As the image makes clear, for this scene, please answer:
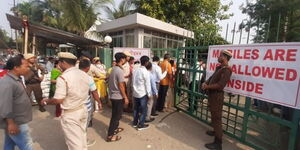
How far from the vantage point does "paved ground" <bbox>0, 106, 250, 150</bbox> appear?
3188mm

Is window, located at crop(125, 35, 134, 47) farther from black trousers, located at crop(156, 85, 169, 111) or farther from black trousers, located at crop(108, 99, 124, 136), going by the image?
black trousers, located at crop(108, 99, 124, 136)

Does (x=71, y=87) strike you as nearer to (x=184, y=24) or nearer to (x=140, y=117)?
(x=140, y=117)

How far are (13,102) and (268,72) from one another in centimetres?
356

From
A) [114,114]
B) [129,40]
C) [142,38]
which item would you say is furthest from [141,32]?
[114,114]

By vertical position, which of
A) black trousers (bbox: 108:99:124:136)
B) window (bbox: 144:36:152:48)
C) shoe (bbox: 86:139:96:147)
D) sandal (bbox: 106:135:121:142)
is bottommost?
shoe (bbox: 86:139:96:147)

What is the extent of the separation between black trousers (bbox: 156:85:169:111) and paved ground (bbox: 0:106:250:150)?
57cm

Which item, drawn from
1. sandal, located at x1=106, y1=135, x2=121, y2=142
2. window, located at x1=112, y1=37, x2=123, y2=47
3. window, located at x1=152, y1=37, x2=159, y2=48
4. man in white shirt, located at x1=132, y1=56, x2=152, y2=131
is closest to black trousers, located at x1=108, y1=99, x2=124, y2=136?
sandal, located at x1=106, y1=135, x2=121, y2=142

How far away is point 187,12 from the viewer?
12609mm

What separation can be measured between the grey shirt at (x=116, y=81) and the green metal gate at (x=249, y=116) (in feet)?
6.53

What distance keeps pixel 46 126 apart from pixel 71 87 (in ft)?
8.40

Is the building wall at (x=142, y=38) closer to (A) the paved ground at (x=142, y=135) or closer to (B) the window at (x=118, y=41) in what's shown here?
(B) the window at (x=118, y=41)

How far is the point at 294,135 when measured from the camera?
243 centimetres

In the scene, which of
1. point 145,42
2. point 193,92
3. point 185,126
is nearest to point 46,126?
point 185,126

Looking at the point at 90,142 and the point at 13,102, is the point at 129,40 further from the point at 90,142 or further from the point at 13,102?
the point at 13,102
